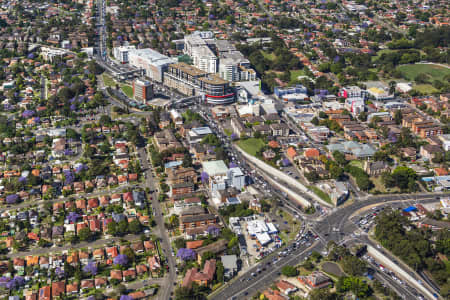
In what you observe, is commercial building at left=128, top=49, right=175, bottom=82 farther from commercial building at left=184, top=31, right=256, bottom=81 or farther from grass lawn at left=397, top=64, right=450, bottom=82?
grass lawn at left=397, top=64, right=450, bottom=82

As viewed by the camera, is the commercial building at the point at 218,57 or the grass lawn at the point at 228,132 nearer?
the grass lawn at the point at 228,132

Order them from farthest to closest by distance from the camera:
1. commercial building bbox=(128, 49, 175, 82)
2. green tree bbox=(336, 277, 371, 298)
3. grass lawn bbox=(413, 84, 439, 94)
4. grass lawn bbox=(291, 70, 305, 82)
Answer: grass lawn bbox=(291, 70, 305, 82) → commercial building bbox=(128, 49, 175, 82) → grass lawn bbox=(413, 84, 439, 94) → green tree bbox=(336, 277, 371, 298)

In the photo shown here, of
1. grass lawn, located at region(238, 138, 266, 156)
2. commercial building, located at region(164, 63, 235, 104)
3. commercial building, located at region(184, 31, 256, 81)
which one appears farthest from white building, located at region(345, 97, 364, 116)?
commercial building, located at region(184, 31, 256, 81)

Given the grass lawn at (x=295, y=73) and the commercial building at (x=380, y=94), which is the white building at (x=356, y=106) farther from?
the grass lawn at (x=295, y=73)

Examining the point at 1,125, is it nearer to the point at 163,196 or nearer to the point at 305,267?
the point at 163,196

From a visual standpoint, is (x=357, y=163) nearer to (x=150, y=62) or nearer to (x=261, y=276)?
(x=261, y=276)

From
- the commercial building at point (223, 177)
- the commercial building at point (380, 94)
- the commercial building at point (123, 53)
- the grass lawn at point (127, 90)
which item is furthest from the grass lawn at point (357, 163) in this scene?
the commercial building at point (123, 53)

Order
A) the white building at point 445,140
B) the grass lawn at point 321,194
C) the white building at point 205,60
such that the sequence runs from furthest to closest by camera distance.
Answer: the white building at point 205,60
the white building at point 445,140
the grass lawn at point 321,194
